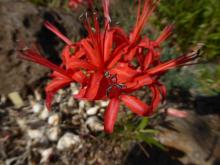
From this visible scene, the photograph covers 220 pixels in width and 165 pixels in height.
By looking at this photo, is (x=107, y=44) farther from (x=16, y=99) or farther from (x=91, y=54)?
(x=16, y=99)

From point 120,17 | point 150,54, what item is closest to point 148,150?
point 150,54

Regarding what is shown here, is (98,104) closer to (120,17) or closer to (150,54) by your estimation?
(150,54)

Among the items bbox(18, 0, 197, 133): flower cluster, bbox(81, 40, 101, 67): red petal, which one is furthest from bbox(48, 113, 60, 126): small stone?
bbox(81, 40, 101, 67): red petal

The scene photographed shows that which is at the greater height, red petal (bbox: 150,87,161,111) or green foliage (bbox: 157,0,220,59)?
green foliage (bbox: 157,0,220,59)

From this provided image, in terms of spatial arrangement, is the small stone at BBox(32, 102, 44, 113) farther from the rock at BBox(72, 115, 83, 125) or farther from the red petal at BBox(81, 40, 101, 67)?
the red petal at BBox(81, 40, 101, 67)

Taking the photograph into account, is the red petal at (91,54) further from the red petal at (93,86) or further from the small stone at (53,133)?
the small stone at (53,133)

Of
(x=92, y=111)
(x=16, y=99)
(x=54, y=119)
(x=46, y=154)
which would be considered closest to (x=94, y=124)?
(x=92, y=111)
